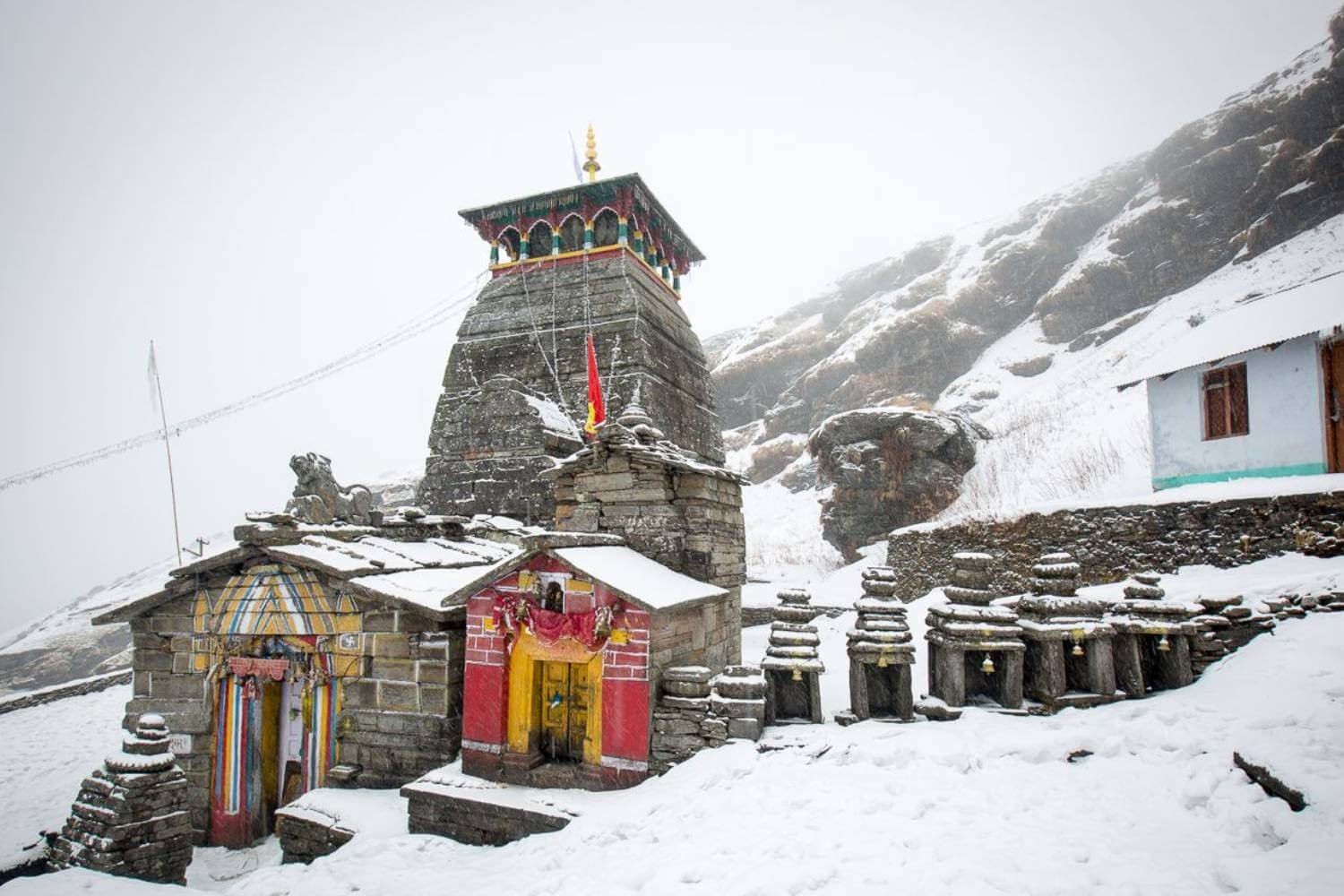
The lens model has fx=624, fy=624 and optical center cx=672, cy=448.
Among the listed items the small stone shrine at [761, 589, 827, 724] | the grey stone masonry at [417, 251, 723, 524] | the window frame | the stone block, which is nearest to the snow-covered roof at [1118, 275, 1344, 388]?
the window frame

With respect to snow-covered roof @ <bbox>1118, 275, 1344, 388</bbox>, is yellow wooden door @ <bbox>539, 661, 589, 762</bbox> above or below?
below

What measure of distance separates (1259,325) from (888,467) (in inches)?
442

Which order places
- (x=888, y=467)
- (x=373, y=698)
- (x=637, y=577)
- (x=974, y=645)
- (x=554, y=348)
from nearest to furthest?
(x=974, y=645), (x=637, y=577), (x=373, y=698), (x=554, y=348), (x=888, y=467)

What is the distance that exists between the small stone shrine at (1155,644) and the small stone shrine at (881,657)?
2.20 metres

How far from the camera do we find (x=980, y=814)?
16.0ft

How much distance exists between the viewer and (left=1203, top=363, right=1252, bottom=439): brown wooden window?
12.2 m

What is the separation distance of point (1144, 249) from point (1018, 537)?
3515 cm

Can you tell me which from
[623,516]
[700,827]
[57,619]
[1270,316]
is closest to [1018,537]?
[1270,316]

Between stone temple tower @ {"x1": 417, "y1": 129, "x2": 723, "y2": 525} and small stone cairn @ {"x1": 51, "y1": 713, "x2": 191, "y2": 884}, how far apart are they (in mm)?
8458

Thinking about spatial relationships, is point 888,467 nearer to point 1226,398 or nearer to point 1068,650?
point 1226,398

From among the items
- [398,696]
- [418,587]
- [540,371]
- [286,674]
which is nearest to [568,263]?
[540,371]

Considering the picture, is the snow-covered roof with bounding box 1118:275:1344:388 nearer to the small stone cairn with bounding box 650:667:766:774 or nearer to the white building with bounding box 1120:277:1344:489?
the white building with bounding box 1120:277:1344:489

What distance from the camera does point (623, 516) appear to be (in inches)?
385

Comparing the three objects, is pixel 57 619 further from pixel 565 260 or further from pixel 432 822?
pixel 432 822
